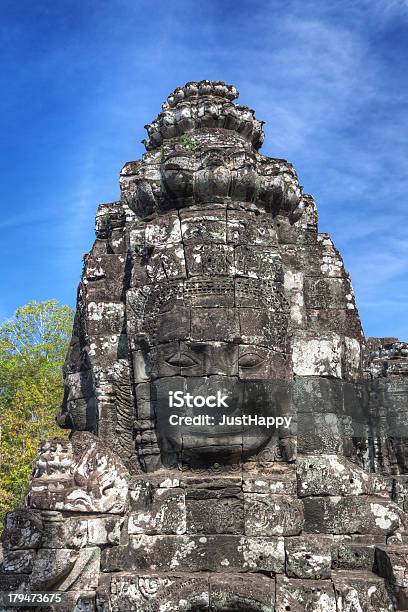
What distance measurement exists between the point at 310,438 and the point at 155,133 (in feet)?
14.2

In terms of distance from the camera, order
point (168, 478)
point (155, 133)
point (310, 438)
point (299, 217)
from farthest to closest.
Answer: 1. point (155, 133)
2. point (299, 217)
3. point (310, 438)
4. point (168, 478)

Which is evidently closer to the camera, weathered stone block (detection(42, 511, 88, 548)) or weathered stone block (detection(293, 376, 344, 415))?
weathered stone block (detection(42, 511, 88, 548))

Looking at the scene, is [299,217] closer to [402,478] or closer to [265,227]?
[265,227]

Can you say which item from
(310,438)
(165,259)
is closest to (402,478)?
(310,438)

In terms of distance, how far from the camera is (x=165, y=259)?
673 cm

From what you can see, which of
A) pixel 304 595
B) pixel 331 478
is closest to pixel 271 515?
pixel 304 595

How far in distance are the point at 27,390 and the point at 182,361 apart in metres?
17.8

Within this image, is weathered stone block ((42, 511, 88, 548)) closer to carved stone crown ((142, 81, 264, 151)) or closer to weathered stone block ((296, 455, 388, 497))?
weathered stone block ((296, 455, 388, 497))

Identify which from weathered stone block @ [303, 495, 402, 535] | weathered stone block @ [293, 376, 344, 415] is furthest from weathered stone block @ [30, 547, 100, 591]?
weathered stone block @ [293, 376, 344, 415]

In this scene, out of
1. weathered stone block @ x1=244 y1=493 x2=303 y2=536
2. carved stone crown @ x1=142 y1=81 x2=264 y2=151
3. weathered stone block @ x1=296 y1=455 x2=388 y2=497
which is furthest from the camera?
carved stone crown @ x1=142 y1=81 x2=264 y2=151

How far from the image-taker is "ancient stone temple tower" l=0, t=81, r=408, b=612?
5.61 metres

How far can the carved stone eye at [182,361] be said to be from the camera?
6320 millimetres

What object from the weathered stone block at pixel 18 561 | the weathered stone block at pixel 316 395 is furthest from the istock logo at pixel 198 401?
the weathered stone block at pixel 18 561

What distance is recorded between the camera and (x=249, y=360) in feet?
20.8
